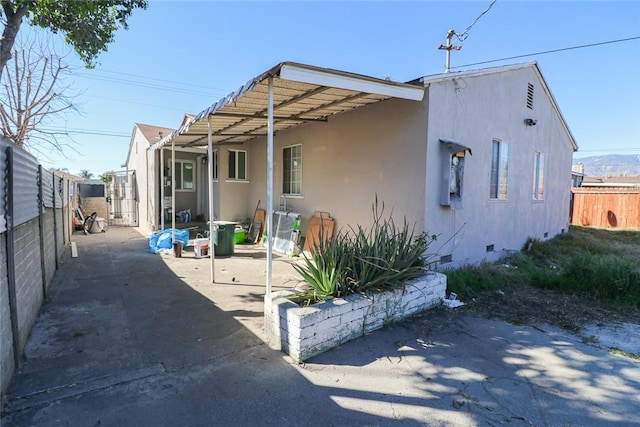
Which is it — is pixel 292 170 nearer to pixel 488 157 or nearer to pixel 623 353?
pixel 488 157

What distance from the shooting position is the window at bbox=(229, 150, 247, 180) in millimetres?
11168

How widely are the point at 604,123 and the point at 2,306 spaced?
42.7 meters

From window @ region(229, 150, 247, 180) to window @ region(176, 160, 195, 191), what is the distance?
3307mm

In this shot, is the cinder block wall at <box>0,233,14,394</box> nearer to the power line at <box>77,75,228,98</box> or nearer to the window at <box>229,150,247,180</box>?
the window at <box>229,150,247,180</box>

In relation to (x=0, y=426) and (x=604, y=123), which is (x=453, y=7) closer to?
(x=0, y=426)

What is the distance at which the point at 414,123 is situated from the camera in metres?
5.87

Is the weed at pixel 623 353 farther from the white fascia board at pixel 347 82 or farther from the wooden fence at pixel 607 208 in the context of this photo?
the wooden fence at pixel 607 208

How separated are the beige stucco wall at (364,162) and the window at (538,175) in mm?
5534

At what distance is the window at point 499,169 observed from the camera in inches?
299

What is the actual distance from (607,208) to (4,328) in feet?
69.7

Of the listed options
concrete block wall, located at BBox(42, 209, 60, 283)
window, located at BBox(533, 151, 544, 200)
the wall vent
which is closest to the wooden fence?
window, located at BBox(533, 151, 544, 200)

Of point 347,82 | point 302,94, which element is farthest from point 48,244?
point 347,82

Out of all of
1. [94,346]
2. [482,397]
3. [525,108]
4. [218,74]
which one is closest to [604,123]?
[525,108]

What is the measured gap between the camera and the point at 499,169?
7762 mm
